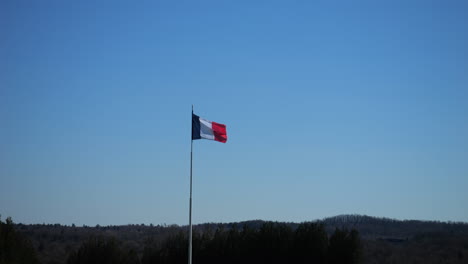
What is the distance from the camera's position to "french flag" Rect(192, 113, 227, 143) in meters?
29.3

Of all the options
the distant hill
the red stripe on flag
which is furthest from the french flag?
the distant hill

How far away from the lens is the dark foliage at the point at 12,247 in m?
34.8

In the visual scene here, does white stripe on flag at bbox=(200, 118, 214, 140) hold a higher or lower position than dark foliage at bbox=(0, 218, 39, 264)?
higher

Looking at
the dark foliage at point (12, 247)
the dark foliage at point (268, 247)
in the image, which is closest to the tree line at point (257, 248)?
the dark foliage at point (268, 247)

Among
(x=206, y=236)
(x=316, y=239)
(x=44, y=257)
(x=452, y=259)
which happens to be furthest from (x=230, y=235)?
(x=452, y=259)

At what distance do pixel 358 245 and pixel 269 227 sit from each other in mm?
7481

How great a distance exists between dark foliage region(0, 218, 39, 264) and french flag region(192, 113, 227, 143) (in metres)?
14.3

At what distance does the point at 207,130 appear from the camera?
1158 inches

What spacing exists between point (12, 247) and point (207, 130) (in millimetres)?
15400

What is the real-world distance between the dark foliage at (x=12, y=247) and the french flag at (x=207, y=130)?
47.0ft

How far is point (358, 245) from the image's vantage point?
44.7 metres

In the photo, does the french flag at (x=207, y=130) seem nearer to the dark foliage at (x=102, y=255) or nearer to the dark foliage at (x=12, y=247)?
the dark foliage at (x=12, y=247)

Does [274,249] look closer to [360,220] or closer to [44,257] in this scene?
[44,257]

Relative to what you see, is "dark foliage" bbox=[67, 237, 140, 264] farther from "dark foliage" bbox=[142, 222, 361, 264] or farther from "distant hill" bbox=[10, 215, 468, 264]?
"distant hill" bbox=[10, 215, 468, 264]
